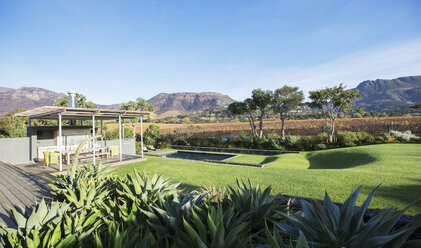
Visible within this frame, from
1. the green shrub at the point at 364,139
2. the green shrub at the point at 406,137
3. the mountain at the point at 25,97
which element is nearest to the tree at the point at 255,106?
the green shrub at the point at 364,139

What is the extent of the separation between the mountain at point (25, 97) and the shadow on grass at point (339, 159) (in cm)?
9528

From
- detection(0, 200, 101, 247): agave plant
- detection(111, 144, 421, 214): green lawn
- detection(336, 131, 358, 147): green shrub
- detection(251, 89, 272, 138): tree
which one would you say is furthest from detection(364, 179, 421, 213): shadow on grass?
detection(251, 89, 272, 138): tree

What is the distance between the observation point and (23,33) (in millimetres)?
18453

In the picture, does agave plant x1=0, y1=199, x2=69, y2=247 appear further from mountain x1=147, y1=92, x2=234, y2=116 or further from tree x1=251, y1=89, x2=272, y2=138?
mountain x1=147, y1=92, x2=234, y2=116

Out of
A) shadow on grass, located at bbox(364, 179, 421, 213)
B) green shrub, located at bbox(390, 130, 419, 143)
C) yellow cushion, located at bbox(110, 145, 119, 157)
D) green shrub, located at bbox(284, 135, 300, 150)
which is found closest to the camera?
shadow on grass, located at bbox(364, 179, 421, 213)

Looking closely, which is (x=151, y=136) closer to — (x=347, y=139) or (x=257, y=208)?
(x=347, y=139)

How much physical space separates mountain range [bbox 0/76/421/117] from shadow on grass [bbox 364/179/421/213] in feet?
237

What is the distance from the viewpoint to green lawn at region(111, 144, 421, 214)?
15.6ft

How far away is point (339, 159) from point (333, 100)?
7.30m

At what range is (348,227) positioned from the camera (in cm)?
150

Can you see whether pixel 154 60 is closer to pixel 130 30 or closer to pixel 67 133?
pixel 130 30

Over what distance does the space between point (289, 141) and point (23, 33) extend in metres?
26.7

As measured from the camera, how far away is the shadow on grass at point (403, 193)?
163 inches

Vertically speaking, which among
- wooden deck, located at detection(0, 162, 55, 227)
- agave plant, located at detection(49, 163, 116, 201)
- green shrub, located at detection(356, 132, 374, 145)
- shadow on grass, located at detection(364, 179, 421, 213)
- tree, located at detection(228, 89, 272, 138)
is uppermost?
tree, located at detection(228, 89, 272, 138)
